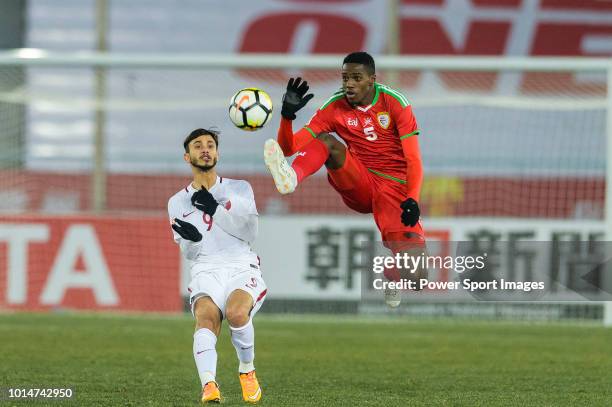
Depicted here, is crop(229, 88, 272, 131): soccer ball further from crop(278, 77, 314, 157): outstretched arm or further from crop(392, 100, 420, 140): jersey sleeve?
crop(392, 100, 420, 140): jersey sleeve

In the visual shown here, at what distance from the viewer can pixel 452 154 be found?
1777 cm

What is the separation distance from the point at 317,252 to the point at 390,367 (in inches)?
208

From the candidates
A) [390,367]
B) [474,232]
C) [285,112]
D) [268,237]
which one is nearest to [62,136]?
[268,237]

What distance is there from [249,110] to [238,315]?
1.60 m

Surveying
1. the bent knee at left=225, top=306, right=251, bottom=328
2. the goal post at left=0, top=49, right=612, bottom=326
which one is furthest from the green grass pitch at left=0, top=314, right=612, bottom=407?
the goal post at left=0, top=49, right=612, bottom=326

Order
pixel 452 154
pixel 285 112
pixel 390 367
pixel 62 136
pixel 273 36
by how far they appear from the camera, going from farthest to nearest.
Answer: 1. pixel 273 36
2. pixel 62 136
3. pixel 452 154
4. pixel 390 367
5. pixel 285 112

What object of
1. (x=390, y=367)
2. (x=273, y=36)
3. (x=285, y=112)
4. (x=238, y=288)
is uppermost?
(x=273, y=36)

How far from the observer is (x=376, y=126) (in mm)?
9227

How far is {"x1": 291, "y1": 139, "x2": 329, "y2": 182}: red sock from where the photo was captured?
8602 mm

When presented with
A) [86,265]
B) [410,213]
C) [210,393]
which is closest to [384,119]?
[410,213]

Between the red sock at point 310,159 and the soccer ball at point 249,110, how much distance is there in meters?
0.39

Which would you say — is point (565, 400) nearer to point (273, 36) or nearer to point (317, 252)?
point (317, 252)

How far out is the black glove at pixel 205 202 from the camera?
7719 mm

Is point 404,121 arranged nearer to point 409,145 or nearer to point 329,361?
point 409,145
